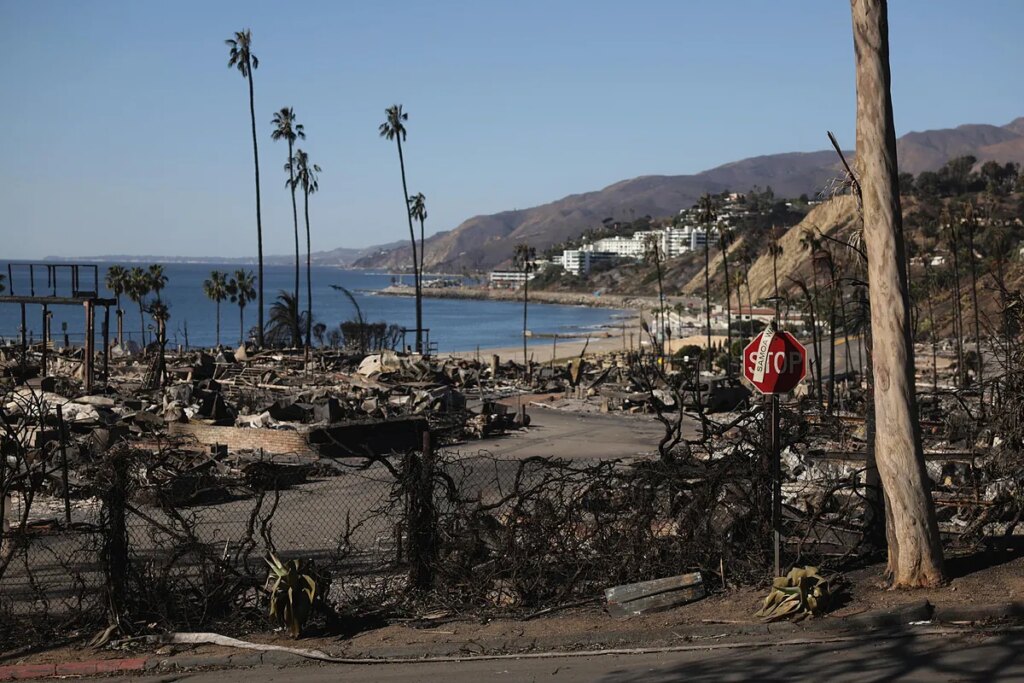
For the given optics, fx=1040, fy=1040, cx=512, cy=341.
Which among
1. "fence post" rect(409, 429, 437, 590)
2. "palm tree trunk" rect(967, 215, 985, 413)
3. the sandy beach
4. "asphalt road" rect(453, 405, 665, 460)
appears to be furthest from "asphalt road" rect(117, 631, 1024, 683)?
the sandy beach

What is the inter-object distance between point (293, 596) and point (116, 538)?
177 cm

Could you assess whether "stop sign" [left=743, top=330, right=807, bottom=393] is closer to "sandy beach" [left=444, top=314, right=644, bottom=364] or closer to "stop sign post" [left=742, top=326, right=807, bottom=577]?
"stop sign post" [left=742, top=326, right=807, bottom=577]

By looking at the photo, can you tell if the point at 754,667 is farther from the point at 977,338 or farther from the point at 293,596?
the point at 977,338

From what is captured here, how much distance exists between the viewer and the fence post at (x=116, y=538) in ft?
31.7

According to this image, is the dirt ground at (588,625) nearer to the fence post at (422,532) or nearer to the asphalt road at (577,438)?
the fence post at (422,532)

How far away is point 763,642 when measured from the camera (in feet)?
29.7

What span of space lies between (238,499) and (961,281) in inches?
3236

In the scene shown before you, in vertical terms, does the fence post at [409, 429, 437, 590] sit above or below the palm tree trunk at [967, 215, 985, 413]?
below

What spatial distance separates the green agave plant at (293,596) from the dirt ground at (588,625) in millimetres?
184

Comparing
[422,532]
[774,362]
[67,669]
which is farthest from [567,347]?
[67,669]

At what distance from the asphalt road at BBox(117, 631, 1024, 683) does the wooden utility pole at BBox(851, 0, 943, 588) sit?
3.69 feet

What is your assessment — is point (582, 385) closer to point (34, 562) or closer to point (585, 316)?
point (34, 562)

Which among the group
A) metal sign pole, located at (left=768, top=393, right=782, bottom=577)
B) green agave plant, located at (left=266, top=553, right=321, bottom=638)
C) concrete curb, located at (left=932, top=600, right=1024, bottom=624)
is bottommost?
concrete curb, located at (left=932, top=600, right=1024, bottom=624)

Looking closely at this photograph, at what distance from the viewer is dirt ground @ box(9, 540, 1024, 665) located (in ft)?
30.7
